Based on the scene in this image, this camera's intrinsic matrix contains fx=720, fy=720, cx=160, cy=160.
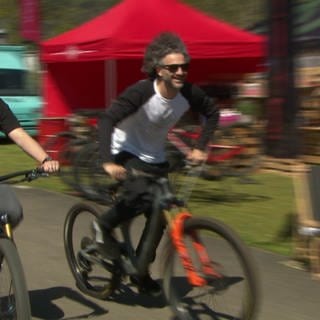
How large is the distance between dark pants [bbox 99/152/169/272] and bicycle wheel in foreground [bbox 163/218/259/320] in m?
0.26

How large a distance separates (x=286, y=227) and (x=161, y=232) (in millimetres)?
2804

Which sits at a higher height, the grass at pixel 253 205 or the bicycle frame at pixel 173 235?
the bicycle frame at pixel 173 235

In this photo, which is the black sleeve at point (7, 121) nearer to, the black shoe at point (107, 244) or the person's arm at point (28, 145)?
the person's arm at point (28, 145)

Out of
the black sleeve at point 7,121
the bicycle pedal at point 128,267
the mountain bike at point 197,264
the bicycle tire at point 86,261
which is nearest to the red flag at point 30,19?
the bicycle tire at point 86,261

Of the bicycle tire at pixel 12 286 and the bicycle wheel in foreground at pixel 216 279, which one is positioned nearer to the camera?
the bicycle tire at pixel 12 286

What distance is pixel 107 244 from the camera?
471cm

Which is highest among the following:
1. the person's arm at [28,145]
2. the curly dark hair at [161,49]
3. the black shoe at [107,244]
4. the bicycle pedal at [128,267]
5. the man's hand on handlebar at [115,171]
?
the curly dark hair at [161,49]

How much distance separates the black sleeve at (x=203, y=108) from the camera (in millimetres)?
4602

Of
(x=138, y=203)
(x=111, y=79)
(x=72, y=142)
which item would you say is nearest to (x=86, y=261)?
(x=138, y=203)

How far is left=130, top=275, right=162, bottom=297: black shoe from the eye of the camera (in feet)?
15.4

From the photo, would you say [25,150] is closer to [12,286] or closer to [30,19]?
[12,286]

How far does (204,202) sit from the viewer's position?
8.73 metres

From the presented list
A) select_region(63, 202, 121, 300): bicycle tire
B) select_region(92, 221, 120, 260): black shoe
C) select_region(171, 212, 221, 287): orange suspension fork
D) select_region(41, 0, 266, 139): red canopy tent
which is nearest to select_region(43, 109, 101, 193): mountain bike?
select_region(41, 0, 266, 139): red canopy tent

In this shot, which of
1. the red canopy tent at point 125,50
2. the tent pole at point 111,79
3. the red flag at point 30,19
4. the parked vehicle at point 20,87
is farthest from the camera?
the parked vehicle at point 20,87
